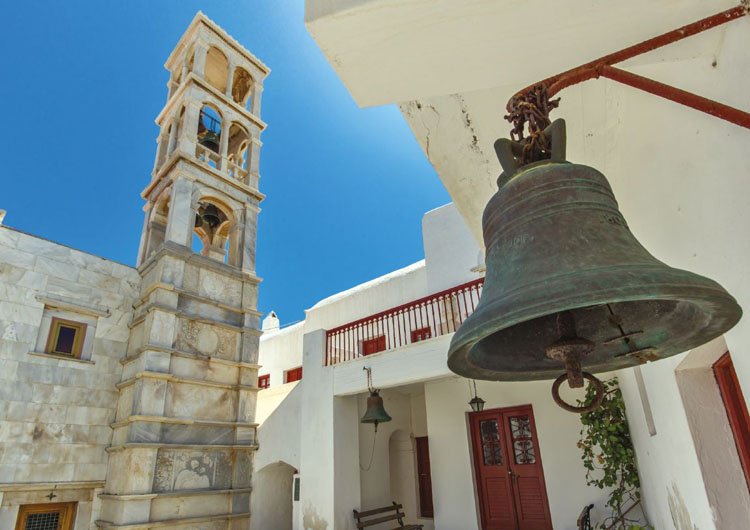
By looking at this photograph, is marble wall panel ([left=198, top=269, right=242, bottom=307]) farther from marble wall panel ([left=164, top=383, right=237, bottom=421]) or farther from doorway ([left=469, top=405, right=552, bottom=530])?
doorway ([left=469, top=405, right=552, bottom=530])

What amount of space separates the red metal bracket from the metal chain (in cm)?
3

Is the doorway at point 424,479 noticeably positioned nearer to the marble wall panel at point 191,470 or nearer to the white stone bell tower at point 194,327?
the white stone bell tower at point 194,327

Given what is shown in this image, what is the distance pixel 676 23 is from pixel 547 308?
1.01 meters

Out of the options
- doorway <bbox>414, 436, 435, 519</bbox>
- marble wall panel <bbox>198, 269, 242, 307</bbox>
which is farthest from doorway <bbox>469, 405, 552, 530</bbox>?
marble wall panel <bbox>198, 269, 242, 307</bbox>

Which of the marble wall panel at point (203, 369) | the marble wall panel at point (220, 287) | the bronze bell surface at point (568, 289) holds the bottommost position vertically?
the bronze bell surface at point (568, 289)

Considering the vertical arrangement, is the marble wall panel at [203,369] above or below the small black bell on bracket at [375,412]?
above

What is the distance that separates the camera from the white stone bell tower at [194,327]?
717cm

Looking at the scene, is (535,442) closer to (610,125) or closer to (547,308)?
(610,125)

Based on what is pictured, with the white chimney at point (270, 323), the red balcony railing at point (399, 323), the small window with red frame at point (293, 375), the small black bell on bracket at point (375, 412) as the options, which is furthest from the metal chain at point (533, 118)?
the white chimney at point (270, 323)

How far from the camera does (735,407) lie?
1818 mm

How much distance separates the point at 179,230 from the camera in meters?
8.78

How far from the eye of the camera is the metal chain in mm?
1575

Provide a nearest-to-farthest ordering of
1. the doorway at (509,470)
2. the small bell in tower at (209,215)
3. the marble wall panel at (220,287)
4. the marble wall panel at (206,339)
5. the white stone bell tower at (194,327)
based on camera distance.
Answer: the white stone bell tower at (194,327) < the doorway at (509,470) < the marble wall panel at (206,339) < the marble wall panel at (220,287) < the small bell in tower at (209,215)

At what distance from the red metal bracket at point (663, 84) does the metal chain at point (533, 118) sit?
0.11ft
